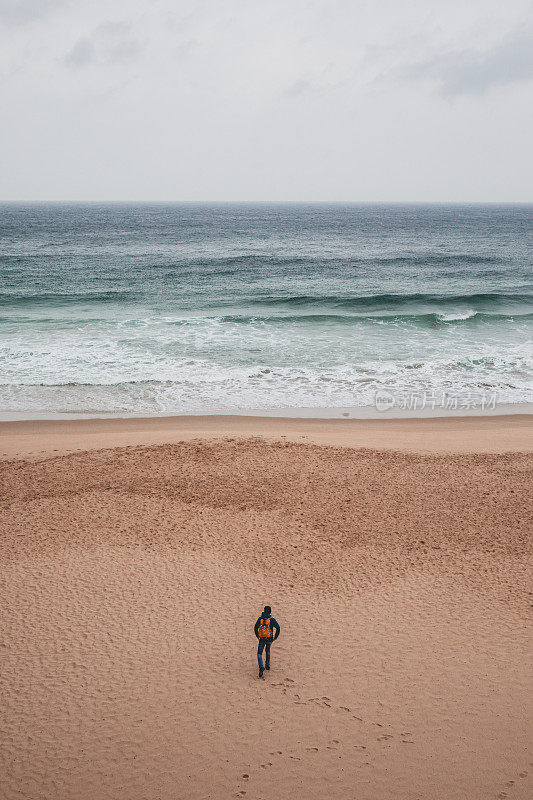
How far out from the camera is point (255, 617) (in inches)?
368

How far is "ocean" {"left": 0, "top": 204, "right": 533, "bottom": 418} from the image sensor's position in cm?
2039

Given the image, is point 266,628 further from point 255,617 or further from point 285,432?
point 285,432

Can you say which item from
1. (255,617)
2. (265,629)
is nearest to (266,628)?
(265,629)

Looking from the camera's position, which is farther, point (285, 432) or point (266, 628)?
point (285, 432)

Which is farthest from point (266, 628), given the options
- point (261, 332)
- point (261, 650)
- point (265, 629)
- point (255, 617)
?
point (261, 332)

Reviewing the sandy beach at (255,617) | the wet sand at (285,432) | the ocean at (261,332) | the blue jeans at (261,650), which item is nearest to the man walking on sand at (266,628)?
the blue jeans at (261,650)

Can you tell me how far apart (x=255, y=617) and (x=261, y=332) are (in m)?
21.5

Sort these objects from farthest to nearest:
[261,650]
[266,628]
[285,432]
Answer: [285,432]
[261,650]
[266,628]

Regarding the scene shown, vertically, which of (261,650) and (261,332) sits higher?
(261,332)

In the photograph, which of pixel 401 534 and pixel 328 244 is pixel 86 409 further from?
pixel 328 244

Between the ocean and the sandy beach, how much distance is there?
4.73 m

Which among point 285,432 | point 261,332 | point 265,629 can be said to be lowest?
point 265,629

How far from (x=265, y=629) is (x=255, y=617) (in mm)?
1760

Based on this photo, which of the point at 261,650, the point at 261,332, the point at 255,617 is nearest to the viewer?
the point at 261,650
